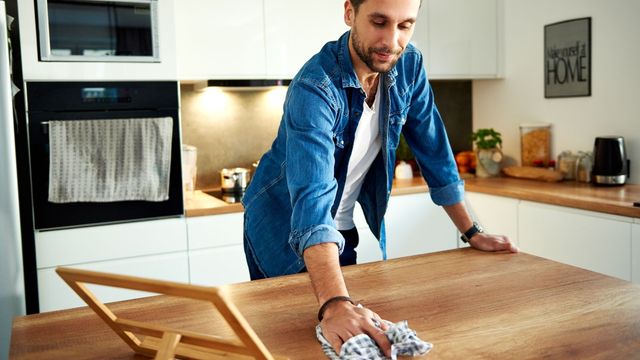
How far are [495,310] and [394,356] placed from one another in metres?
0.32

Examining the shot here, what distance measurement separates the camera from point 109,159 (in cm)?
266

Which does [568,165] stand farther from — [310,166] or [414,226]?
[310,166]

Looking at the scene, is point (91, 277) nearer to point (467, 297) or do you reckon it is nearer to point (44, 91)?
point (467, 297)

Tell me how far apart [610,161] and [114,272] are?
243 cm

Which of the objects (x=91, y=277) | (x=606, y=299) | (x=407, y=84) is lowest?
(x=606, y=299)

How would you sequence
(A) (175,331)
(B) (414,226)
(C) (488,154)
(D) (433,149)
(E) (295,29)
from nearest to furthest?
(A) (175,331), (D) (433,149), (E) (295,29), (B) (414,226), (C) (488,154)

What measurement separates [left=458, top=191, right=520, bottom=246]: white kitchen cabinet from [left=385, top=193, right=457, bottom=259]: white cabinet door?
0.18m

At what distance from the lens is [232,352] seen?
892 millimetres

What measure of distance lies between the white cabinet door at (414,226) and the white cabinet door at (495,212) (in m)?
0.18

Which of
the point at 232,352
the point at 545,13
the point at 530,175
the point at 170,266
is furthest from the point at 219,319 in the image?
the point at 545,13

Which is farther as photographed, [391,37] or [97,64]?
[97,64]

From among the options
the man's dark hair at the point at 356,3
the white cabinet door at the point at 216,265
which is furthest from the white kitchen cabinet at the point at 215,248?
the man's dark hair at the point at 356,3

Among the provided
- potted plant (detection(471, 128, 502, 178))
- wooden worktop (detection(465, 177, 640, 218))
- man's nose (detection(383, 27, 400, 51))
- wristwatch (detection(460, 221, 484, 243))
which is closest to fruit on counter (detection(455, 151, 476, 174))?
potted plant (detection(471, 128, 502, 178))

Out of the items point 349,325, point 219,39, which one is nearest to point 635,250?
point 349,325
